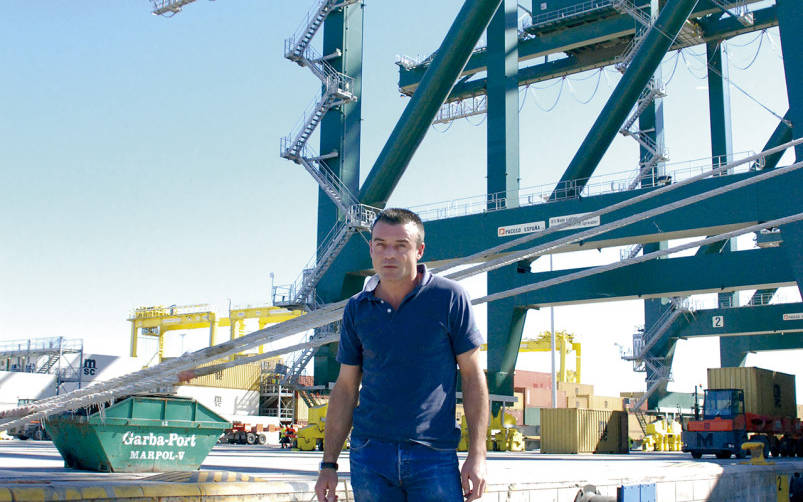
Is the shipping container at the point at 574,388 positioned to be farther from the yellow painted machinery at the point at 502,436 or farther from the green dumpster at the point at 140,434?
the green dumpster at the point at 140,434

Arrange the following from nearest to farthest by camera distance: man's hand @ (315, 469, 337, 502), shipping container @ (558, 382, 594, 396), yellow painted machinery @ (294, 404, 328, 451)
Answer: man's hand @ (315, 469, 337, 502) → yellow painted machinery @ (294, 404, 328, 451) → shipping container @ (558, 382, 594, 396)

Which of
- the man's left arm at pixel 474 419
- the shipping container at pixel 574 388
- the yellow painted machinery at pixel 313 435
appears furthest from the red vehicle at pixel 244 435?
the shipping container at pixel 574 388

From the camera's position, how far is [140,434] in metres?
12.7

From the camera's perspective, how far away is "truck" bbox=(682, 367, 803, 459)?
25.8 m

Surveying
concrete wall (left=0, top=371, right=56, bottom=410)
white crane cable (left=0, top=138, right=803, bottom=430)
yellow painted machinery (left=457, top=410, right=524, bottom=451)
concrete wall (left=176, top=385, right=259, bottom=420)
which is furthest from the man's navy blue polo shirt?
concrete wall (left=176, top=385, right=259, bottom=420)

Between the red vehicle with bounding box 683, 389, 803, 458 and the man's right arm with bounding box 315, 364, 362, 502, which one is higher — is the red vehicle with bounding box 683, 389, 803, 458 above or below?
below

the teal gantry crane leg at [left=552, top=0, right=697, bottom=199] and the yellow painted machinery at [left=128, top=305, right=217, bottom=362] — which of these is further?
the yellow painted machinery at [left=128, top=305, right=217, bottom=362]

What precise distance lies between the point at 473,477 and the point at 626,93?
2442 cm

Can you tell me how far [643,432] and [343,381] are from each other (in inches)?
1503

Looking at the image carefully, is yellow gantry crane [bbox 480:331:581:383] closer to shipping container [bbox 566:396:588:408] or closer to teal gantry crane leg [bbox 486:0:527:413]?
shipping container [bbox 566:396:588:408]

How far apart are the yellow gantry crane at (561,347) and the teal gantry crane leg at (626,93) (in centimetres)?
4248

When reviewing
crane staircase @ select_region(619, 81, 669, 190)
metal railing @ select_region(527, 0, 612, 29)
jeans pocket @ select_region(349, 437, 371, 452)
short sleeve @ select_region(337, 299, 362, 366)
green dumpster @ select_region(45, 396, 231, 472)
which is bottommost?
green dumpster @ select_region(45, 396, 231, 472)

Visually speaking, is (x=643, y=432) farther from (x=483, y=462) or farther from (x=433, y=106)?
(x=483, y=462)

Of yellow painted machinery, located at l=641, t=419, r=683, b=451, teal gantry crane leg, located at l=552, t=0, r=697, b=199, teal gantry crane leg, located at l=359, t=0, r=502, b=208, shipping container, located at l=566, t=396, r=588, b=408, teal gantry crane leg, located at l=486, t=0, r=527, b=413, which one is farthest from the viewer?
shipping container, located at l=566, t=396, r=588, b=408
